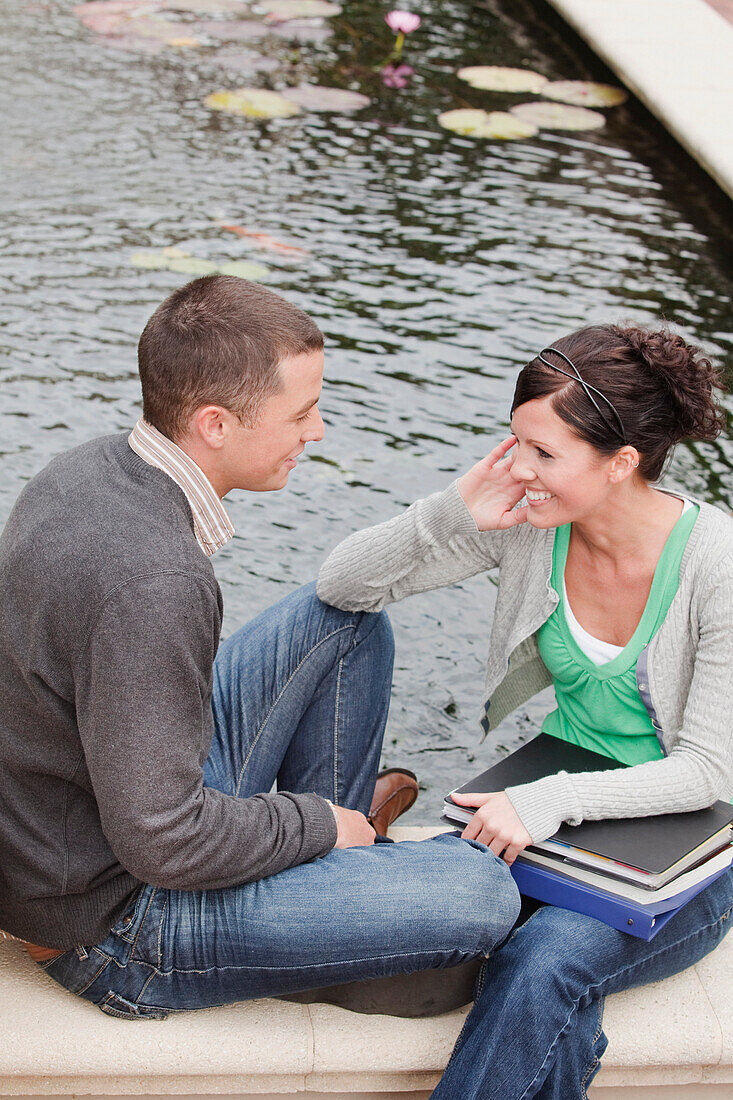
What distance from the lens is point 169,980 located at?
189 centimetres

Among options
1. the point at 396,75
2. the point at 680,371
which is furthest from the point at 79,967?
the point at 396,75

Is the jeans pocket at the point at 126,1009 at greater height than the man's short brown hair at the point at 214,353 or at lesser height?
lesser

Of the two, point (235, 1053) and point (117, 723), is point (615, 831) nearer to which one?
point (235, 1053)

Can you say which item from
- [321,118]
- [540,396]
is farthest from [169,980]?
[321,118]

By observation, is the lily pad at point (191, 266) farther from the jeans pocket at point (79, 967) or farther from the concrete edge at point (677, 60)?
the jeans pocket at point (79, 967)

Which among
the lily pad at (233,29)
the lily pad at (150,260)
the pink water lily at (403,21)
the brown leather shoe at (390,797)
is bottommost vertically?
the brown leather shoe at (390,797)

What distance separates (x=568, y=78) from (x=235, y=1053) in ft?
22.6

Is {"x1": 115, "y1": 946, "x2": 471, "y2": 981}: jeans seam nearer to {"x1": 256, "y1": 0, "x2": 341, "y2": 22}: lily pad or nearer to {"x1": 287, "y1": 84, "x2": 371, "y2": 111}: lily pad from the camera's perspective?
{"x1": 287, "y1": 84, "x2": 371, "y2": 111}: lily pad

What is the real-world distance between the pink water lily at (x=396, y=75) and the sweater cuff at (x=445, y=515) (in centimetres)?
524

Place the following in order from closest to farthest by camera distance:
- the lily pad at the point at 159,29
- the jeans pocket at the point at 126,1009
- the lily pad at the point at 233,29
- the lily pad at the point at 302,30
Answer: the jeans pocket at the point at 126,1009, the lily pad at the point at 159,29, the lily pad at the point at 233,29, the lily pad at the point at 302,30

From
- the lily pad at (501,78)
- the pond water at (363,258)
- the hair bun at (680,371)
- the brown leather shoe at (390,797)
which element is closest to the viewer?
the hair bun at (680,371)

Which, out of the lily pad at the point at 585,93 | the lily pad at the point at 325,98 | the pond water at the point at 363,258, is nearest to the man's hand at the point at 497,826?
the pond water at the point at 363,258

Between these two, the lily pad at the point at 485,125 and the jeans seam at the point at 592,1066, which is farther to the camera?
the lily pad at the point at 485,125

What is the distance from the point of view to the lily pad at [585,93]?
714cm
